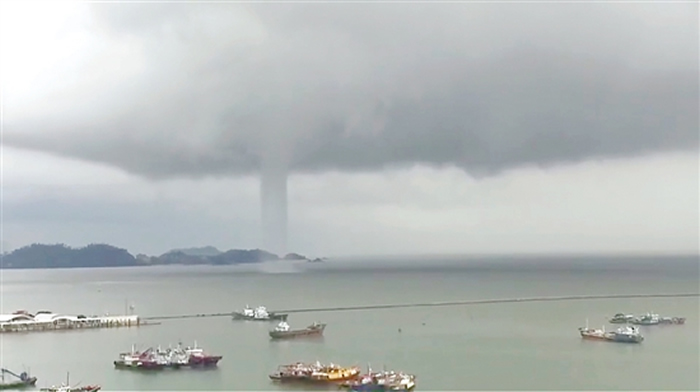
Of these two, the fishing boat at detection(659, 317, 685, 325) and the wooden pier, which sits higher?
the wooden pier

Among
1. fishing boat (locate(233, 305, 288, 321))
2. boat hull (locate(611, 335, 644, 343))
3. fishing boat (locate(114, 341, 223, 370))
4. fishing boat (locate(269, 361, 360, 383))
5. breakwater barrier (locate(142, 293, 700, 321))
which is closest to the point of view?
fishing boat (locate(269, 361, 360, 383))

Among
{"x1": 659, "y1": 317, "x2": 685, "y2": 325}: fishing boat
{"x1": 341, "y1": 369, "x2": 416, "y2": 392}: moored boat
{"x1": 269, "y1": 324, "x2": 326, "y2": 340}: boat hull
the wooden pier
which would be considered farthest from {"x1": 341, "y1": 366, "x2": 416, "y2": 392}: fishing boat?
the wooden pier

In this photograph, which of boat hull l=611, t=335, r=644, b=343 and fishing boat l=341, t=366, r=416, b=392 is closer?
fishing boat l=341, t=366, r=416, b=392

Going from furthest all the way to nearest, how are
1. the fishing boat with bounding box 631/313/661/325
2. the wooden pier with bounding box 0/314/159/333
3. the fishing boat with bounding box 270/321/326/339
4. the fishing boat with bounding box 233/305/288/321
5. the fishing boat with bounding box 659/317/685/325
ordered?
the fishing boat with bounding box 233/305/288/321 < the wooden pier with bounding box 0/314/159/333 < the fishing boat with bounding box 659/317/685/325 < the fishing boat with bounding box 631/313/661/325 < the fishing boat with bounding box 270/321/326/339

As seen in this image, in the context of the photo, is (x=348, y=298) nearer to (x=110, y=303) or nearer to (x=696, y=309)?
(x=110, y=303)

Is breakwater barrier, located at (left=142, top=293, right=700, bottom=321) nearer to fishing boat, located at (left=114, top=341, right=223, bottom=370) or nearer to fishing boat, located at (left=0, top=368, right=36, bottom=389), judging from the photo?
fishing boat, located at (left=114, top=341, right=223, bottom=370)

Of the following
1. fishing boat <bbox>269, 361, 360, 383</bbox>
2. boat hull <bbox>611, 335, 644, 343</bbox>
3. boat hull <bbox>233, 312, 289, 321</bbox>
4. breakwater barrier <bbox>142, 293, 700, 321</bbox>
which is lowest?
fishing boat <bbox>269, 361, 360, 383</bbox>

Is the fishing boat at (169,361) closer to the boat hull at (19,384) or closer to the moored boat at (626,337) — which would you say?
the boat hull at (19,384)

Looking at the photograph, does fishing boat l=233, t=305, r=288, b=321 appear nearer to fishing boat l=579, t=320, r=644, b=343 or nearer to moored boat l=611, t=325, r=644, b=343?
fishing boat l=579, t=320, r=644, b=343

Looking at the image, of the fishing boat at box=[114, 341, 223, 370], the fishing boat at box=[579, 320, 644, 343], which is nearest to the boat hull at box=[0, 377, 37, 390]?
the fishing boat at box=[114, 341, 223, 370]

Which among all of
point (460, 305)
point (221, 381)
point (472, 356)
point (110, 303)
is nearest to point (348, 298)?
point (460, 305)
